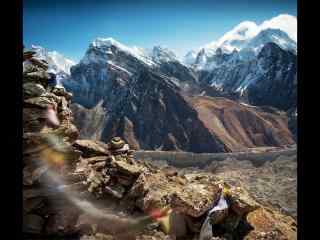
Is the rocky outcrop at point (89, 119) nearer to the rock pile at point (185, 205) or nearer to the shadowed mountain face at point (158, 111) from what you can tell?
the shadowed mountain face at point (158, 111)

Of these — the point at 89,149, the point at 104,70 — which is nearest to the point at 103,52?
the point at 104,70

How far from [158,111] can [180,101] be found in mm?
4743

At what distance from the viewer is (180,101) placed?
78.7 meters

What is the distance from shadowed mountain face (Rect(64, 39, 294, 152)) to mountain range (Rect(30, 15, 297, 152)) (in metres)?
0.16

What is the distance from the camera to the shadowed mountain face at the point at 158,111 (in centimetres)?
7012

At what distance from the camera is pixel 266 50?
313 feet

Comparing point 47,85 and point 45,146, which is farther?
point 47,85

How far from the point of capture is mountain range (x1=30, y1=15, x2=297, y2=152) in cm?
7112


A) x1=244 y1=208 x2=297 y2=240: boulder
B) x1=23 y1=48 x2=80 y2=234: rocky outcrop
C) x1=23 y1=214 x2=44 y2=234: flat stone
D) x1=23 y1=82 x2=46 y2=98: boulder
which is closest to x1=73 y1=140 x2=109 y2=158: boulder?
x1=23 y1=48 x2=80 y2=234: rocky outcrop

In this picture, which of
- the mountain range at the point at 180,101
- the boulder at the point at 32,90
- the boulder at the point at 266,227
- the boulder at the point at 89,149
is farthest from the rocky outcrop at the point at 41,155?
the mountain range at the point at 180,101

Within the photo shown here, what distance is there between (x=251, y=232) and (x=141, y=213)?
176cm

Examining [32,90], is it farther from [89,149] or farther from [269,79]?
[269,79]
